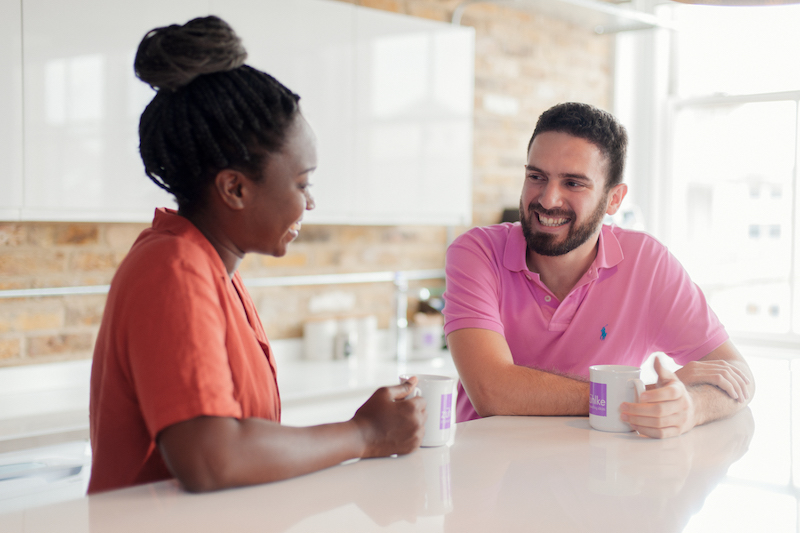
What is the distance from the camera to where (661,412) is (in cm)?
129

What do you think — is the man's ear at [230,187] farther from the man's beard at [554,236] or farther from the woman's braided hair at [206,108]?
the man's beard at [554,236]

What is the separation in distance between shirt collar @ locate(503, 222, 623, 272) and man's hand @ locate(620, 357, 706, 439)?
19.3 inches

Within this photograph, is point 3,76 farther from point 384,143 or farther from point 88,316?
point 384,143

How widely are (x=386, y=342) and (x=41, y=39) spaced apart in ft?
6.13

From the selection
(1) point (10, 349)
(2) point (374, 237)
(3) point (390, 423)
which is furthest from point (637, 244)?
(1) point (10, 349)

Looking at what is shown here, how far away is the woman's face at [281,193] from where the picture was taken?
1072mm

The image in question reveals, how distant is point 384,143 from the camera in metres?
2.90

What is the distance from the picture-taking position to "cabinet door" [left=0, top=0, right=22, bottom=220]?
6.62 feet

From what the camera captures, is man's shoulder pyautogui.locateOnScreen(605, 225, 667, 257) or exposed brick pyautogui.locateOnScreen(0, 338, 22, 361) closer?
man's shoulder pyautogui.locateOnScreen(605, 225, 667, 257)

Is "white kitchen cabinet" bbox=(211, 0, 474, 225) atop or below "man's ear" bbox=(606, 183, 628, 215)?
atop

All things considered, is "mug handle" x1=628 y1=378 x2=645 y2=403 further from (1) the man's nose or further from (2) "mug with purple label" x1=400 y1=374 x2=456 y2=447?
(1) the man's nose

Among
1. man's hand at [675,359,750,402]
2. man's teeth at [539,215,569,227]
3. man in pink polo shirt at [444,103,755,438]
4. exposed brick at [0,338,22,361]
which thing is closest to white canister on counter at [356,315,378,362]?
exposed brick at [0,338,22,361]

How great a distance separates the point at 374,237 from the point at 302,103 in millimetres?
895

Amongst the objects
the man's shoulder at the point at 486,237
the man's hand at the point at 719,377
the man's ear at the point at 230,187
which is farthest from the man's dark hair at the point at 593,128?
the man's ear at the point at 230,187
